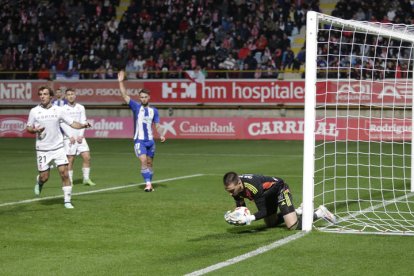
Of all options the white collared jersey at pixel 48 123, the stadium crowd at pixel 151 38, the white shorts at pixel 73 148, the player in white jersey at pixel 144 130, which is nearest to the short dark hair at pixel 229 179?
the white collared jersey at pixel 48 123

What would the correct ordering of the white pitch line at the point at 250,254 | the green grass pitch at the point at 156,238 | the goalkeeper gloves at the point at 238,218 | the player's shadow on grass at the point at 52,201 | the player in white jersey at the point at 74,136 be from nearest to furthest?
the white pitch line at the point at 250,254 < the green grass pitch at the point at 156,238 < the goalkeeper gloves at the point at 238,218 < the player's shadow on grass at the point at 52,201 < the player in white jersey at the point at 74,136

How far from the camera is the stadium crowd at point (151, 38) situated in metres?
36.8

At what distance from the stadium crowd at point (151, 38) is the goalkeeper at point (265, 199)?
2395 cm

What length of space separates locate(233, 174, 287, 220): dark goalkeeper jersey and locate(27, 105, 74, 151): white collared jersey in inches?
158

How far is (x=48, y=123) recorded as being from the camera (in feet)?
45.3

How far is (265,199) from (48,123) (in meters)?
4.34

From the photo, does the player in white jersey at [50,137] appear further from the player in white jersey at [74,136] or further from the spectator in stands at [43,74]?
the spectator in stands at [43,74]

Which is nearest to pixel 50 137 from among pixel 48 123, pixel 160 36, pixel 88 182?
pixel 48 123

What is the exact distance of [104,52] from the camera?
39.4 metres

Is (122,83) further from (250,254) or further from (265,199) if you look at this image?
(250,254)

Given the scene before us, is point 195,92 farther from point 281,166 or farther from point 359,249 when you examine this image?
point 359,249

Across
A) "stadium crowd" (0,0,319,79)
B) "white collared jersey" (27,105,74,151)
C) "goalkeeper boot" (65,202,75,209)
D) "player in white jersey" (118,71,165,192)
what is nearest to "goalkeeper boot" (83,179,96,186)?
"player in white jersey" (118,71,165,192)

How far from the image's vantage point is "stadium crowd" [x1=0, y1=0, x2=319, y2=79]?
36750 millimetres

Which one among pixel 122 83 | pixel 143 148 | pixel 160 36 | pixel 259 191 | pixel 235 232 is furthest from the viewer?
pixel 160 36
